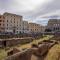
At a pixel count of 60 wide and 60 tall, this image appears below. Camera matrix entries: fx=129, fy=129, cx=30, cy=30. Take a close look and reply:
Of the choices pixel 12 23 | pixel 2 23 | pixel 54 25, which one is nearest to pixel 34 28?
pixel 54 25

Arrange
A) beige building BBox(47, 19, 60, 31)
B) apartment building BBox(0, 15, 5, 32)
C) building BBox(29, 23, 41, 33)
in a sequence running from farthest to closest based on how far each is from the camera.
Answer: building BBox(29, 23, 41, 33)
beige building BBox(47, 19, 60, 31)
apartment building BBox(0, 15, 5, 32)

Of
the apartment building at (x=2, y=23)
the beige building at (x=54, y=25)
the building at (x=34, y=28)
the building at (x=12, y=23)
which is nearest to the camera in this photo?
the apartment building at (x=2, y=23)

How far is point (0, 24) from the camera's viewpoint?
68.4m

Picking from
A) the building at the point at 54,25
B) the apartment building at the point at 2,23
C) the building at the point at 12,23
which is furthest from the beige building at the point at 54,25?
the apartment building at the point at 2,23

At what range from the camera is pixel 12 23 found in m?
76.1

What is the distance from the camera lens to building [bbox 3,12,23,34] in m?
71.8

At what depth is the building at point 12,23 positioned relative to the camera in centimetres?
7175

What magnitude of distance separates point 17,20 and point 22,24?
17.3 ft

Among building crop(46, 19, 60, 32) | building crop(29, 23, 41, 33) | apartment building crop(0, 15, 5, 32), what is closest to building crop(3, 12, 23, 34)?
apartment building crop(0, 15, 5, 32)

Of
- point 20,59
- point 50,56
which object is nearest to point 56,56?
point 50,56

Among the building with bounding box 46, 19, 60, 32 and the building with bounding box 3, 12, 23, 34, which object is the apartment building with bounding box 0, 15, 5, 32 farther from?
the building with bounding box 46, 19, 60, 32

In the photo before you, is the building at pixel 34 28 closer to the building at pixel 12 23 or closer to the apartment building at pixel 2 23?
the building at pixel 12 23

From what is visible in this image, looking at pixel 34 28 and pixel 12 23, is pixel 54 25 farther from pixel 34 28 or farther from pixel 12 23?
pixel 12 23

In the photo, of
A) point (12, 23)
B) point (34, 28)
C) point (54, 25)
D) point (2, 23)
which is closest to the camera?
point (2, 23)
